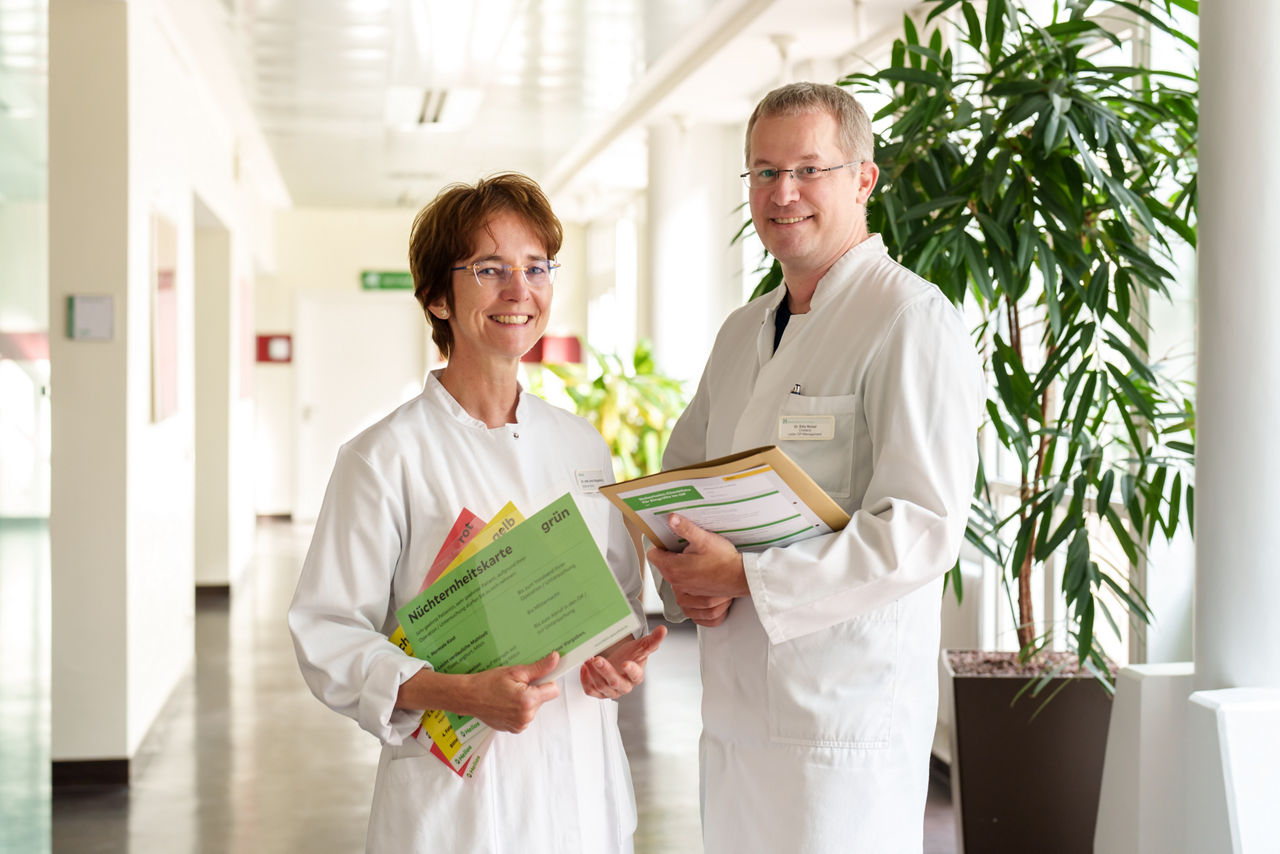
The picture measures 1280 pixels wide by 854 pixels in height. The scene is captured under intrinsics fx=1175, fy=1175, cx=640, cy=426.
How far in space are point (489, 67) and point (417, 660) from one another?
5483 mm

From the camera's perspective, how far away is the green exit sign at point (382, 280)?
13.2m

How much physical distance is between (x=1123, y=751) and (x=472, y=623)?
1770 mm

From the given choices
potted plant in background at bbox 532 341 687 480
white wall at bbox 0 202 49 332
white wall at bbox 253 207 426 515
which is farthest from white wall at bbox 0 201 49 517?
white wall at bbox 253 207 426 515

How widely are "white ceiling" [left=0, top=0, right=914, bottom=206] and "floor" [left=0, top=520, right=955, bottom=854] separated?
1.52 metres

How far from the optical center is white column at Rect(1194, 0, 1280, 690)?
2209mm

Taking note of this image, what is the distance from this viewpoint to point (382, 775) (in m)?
1.68

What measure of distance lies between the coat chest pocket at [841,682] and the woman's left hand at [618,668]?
23 centimetres

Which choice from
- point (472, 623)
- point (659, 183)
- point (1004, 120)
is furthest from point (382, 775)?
point (659, 183)

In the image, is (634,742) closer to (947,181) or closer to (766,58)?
(947,181)

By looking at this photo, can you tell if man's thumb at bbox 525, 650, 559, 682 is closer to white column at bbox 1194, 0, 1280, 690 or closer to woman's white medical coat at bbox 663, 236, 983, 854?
woman's white medical coat at bbox 663, 236, 983, 854

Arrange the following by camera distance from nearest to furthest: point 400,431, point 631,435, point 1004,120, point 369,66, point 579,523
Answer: point 579,523, point 400,431, point 1004,120, point 369,66, point 631,435

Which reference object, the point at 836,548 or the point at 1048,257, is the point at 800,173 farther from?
the point at 1048,257

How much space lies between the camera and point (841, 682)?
→ 1.71 metres

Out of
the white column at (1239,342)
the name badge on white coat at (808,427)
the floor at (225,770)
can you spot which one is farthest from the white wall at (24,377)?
the white column at (1239,342)
